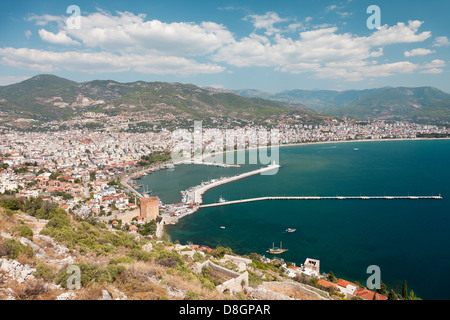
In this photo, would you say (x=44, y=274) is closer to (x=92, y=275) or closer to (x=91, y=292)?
(x=92, y=275)

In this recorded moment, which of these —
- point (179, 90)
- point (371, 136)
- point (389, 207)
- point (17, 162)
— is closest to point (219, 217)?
point (389, 207)

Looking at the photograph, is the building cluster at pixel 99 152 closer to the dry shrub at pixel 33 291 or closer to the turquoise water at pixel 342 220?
the turquoise water at pixel 342 220

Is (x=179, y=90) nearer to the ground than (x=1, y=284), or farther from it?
farther from it

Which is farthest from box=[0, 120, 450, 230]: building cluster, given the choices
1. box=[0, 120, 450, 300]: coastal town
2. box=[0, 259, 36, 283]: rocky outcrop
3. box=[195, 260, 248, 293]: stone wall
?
box=[0, 259, 36, 283]: rocky outcrop

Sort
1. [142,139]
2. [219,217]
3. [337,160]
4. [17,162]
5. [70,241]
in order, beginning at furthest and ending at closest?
[142,139] < [337,160] < [17,162] < [219,217] < [70,241]

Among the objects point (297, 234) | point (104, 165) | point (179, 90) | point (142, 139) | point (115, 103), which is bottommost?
Result: point (297, 234)

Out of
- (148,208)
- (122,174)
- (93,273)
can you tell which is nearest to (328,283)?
(93,273)

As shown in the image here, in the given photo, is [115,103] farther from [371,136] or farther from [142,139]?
[371,136]
